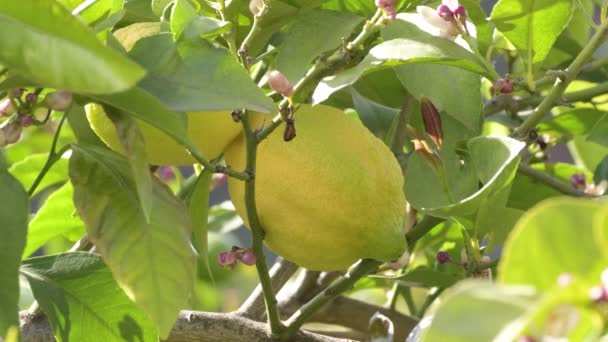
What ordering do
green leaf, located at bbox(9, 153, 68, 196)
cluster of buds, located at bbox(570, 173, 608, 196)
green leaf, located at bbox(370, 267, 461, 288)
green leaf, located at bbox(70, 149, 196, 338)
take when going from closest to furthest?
1. green leaf, located at bbox(70, 149, 196, 338)
2. green leaf, located at bbox(370, 267, 461, 288)
3. cluster of buds, located at bbox(570, 173, 608, 196)
4. green leaf, located at bbox(9, 153, 68, 196)

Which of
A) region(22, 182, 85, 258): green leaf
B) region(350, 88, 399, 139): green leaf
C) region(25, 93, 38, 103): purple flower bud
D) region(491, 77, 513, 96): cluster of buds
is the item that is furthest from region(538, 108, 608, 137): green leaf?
region(25, 93, 38, 103): purple flower bud

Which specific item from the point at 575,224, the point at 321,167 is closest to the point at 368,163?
the point at 321,167

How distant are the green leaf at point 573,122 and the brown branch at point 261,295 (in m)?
0.27

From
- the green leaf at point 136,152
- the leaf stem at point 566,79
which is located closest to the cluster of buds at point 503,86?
the leaf stem at point 566,79

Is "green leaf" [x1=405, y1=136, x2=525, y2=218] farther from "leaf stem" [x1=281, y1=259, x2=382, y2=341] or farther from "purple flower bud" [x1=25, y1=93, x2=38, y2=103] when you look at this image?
"purple flower bud" [x1=25, y1=93, x2=38, y2=103]

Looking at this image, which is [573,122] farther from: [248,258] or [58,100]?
[58,100]

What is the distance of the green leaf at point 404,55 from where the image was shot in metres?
0.52

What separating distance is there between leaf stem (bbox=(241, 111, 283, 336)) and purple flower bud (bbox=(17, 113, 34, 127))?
0.37ft

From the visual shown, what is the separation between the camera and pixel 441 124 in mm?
626

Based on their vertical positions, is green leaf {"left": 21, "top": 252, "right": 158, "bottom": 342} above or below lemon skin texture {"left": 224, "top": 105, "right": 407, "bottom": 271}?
below

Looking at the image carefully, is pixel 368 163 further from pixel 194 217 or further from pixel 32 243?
pixel 32 243

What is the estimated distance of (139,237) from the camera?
52 cm

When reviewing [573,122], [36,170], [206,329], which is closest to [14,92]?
[206,329]

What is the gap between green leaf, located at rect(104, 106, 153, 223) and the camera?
0.46m
